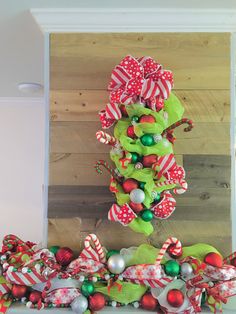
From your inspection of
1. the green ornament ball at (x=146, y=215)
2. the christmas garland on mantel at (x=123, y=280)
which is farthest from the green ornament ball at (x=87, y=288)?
the green ornament ball at (x=146, y=215)

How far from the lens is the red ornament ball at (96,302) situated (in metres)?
0.99

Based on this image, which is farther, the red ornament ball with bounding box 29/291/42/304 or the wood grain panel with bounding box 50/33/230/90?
the wood grain panel with bounding box 50/33/230/90

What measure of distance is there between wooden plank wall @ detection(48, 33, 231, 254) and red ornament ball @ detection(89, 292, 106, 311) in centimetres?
19

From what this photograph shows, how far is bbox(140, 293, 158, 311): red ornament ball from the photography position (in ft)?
3.31

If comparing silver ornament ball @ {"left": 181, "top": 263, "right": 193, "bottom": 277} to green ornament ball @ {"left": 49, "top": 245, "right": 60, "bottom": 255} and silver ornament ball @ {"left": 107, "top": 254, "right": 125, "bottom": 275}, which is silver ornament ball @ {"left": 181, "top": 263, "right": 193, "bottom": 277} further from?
green ornament ball @ {"left": 49, "top": 245, "right": 60, "bottom": 255}

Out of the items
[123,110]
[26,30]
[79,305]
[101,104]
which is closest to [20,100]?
[26,30]

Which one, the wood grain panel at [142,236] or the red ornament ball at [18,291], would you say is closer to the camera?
the red ornament ball at [18,291]

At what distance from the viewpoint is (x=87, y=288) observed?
100 cm

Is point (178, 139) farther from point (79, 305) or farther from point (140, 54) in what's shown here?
point (79, 305)

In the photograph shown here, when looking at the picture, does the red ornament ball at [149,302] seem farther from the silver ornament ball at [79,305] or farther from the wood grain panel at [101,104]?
the wood grain panel at [101,104]

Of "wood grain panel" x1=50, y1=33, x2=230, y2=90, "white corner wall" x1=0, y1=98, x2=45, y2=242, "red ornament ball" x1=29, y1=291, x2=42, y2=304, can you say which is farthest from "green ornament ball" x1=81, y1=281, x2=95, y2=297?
"white corner wall" x1=0, y1=98, x2=45, y2=242

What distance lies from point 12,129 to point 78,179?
1547 millimetres

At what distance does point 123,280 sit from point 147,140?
42 cm

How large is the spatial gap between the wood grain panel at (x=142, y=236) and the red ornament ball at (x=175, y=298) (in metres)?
0.19
